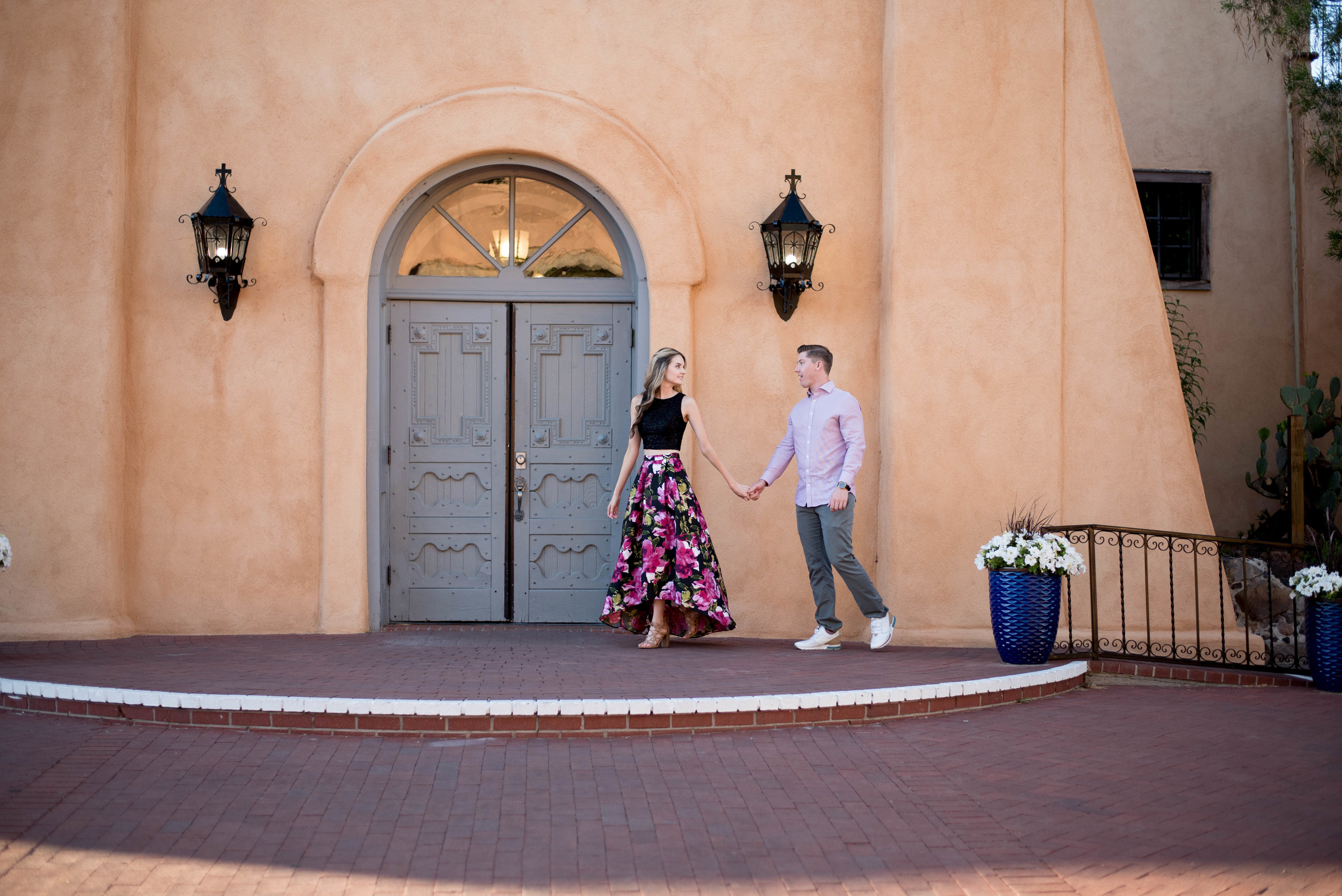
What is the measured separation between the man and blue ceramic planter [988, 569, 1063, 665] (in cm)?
82

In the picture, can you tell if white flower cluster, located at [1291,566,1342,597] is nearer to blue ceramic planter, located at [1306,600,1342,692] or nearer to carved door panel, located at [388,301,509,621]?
blue ceramic planter, located at [1306,600,1342,692]

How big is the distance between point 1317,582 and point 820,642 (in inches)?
130

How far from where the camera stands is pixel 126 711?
549 centimetres

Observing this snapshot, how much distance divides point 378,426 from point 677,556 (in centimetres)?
265

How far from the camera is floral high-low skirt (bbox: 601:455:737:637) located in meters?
7.36

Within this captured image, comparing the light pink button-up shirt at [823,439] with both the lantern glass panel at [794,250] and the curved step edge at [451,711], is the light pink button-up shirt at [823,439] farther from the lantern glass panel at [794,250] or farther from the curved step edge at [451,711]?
the curved step edge at [451,711]

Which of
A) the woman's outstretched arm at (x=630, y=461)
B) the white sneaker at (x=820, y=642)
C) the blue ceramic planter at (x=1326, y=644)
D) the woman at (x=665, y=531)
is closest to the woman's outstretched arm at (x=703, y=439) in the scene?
the woman at (x=665, y=531)

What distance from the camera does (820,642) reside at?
24.7 ft

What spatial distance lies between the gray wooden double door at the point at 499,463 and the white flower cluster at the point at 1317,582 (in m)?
4.78

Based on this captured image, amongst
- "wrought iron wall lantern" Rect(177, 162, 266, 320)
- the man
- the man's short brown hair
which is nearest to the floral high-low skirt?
the man

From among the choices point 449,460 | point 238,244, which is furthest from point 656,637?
point 238,244

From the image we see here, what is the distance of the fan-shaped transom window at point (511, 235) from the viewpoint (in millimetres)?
8688

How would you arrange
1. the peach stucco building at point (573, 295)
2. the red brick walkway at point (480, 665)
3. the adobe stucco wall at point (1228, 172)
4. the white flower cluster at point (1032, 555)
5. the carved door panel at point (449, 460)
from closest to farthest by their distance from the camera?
the red brick walkway at point (480, 665)
the white flower cluster at point (1032, 555)
the peach stucco building at point (573, 295)
the carved door panel at point (449, 460)
the adobe stucco wall at point (1228, 172)

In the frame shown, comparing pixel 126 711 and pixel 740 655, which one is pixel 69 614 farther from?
pixel 740 655
